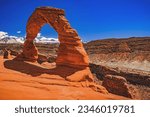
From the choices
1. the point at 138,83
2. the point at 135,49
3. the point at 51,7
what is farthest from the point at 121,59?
the point at 51,7

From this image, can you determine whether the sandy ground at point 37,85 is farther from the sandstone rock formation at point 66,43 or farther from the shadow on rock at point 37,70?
the sandstone rock formation at point 66,43

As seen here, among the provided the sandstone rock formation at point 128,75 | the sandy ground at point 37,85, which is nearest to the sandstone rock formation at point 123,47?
the sandstone rock formation at point 128,75

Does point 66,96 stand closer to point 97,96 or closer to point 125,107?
point 97,96

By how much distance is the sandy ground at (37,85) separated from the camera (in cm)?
1062

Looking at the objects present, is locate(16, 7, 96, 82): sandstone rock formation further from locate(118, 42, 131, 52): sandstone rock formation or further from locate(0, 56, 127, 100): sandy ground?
locate(118, 42, 131, 52): sandstone rock formation

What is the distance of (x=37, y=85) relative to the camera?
1216cm

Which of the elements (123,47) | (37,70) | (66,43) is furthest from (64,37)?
(123,47)

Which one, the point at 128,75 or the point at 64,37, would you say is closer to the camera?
the point at 64,37

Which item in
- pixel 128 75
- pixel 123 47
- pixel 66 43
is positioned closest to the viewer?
pixel 66 43

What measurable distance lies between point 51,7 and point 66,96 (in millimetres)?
6548

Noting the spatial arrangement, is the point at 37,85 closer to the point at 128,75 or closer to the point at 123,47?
the point at 128,75

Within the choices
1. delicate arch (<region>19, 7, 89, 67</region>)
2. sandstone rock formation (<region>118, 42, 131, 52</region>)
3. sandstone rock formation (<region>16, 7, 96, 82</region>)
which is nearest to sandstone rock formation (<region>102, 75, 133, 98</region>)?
sandstone rock formation (<region>16, 7, 96, 82</region>)

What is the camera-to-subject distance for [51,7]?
16.1 metres

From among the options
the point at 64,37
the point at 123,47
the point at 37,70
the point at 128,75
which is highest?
the point at 123,47
